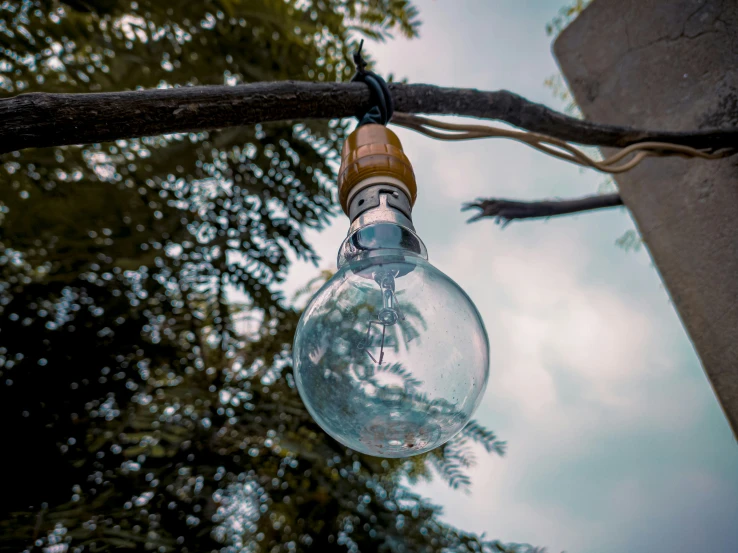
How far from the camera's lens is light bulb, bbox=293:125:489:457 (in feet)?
1.05

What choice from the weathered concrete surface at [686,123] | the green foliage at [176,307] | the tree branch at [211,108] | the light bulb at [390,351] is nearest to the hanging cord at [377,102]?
the tree branch at [211,108]

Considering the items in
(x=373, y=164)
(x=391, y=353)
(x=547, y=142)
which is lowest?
(x=391, y=353)

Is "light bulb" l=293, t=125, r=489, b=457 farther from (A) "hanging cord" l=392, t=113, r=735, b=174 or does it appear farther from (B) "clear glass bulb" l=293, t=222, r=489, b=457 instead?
(A) "hanging cord" l=392, t=113, r=735, b=174

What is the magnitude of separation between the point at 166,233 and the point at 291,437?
21.7 inches

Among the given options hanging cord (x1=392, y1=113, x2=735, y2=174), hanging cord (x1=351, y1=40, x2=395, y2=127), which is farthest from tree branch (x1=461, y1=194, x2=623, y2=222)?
hanging cord (x1=351, y1=40, x2=395, y2=127)

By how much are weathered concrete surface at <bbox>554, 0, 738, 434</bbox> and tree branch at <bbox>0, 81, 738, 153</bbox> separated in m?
0.25

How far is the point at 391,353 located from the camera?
0.32 m

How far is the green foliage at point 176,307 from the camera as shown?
0.91 m

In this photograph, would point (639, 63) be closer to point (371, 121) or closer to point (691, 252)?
point (691, 252)

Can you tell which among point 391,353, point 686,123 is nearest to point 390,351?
point 391,353

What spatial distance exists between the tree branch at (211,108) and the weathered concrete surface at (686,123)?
255 mm

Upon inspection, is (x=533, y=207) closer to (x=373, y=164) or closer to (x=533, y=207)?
(x=533, y=207)

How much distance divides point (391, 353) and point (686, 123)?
24.5 inches

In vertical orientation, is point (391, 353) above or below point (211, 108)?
Result: below
